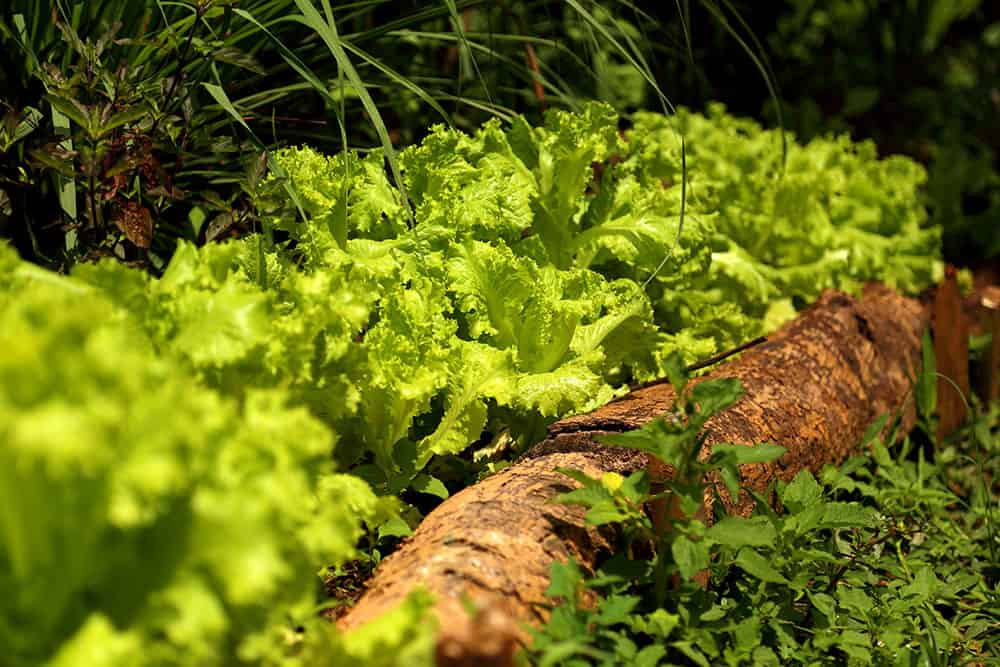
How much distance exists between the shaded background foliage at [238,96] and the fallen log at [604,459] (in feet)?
2.26

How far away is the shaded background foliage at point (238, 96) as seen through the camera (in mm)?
1885

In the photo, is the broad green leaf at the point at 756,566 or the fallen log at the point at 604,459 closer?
the fallen log at the point at 604,459

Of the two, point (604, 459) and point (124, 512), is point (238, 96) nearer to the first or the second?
point (604, 459)

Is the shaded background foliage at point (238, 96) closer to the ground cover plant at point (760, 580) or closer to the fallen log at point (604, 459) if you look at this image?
the fallen log at point (604, 459)

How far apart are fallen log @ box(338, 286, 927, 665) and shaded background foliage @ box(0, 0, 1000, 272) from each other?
2.26 feet

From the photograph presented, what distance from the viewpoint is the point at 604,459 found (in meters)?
1.88

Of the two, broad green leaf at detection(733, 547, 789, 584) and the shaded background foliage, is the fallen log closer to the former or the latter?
broad green leaf at detection(733, 547, 789, 584)

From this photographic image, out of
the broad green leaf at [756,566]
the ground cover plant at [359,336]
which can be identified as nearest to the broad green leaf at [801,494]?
the broad green leaf at [756,566]

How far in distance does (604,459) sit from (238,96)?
1.45 m

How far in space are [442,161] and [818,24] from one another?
496cm

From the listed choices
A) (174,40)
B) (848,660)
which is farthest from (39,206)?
(848,660)

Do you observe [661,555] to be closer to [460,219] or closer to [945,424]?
[460,219]

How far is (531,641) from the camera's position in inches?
55.3

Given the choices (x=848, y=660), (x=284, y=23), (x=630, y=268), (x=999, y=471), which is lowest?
(x=999, y=471)
